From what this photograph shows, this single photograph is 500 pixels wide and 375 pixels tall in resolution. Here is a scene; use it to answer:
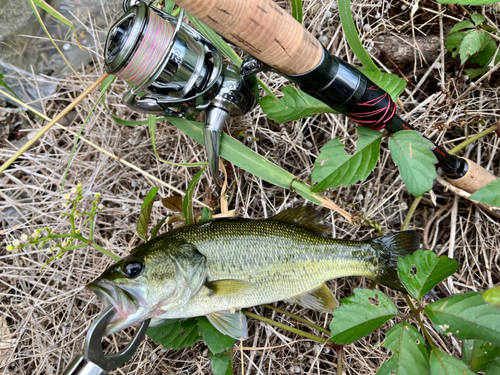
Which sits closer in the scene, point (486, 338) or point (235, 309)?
point (486, 338)

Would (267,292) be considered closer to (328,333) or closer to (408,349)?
(328,333)

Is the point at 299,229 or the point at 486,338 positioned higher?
the point at 486,338

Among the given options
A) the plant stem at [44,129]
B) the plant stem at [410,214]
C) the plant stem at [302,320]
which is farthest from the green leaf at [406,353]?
the plant stem at [44,129]

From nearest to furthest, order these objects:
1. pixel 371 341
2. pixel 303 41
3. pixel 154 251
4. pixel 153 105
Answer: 1. pixel 303 41
2. pixel 154 251
3. pixel 153 105
4. pixel 371 341

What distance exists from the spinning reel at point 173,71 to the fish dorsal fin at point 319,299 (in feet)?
3.10

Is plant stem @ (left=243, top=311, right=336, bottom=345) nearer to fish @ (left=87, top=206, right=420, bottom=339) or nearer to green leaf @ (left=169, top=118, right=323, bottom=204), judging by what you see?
fish @ (left=87, top=206, right=420, bottom=339)

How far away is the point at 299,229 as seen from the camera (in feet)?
7.52

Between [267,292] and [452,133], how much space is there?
187 cm

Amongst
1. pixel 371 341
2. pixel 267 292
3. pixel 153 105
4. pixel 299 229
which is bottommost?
pixel 371 341

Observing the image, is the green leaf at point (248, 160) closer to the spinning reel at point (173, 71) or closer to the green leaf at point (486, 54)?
the spinning reel at point (173, 71)

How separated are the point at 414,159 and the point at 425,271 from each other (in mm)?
605

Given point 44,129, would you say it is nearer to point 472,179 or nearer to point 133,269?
point 133,269

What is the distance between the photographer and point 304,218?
2.39m

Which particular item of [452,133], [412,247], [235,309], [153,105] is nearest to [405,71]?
[452,133]
